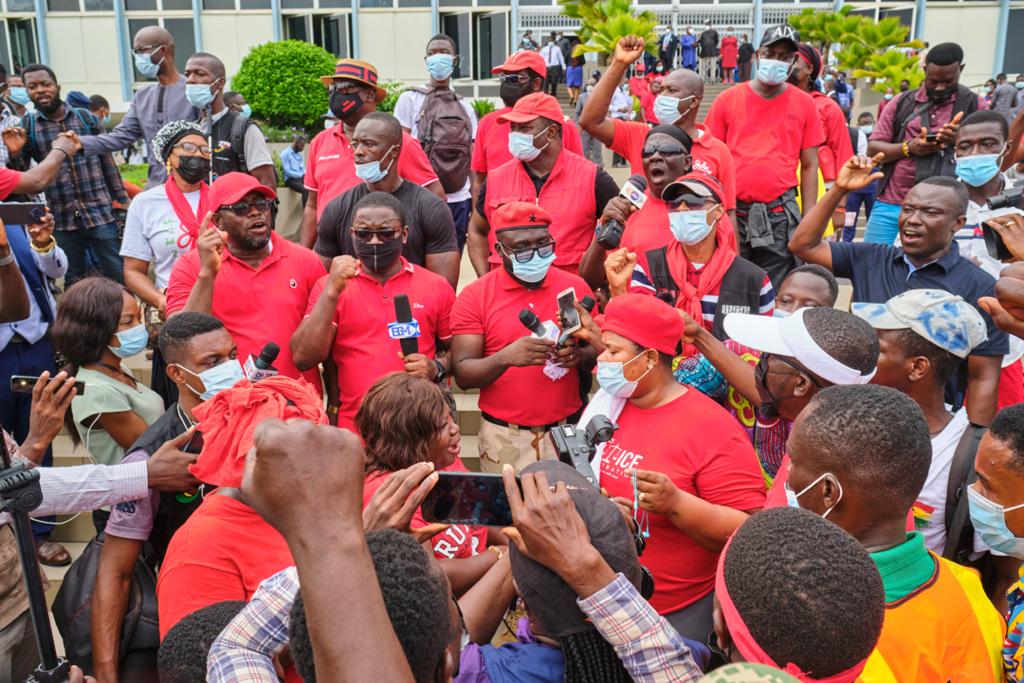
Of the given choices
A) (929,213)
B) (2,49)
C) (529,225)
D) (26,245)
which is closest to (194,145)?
(26,245)

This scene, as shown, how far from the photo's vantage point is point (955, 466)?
9.68 feet

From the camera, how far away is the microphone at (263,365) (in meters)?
3.71

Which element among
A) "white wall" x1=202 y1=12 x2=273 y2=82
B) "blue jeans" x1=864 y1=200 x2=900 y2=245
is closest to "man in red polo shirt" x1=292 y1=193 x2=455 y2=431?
"blue jeans" x1=864 y1=200 x2=900 y2=245

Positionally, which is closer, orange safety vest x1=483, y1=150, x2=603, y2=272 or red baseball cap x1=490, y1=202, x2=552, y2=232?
red baseball cap x1=490, y1=202, x2=552, y2=232

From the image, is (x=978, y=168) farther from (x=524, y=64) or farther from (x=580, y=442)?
(x=580, y=442)

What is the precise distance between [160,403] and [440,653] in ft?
9.05

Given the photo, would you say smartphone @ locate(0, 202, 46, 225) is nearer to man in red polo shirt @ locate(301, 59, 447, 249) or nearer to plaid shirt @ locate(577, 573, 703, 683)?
man in red polo shirt @ locate(301, 59, 447, 249)

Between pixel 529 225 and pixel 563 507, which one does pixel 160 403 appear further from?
pixel 563 507

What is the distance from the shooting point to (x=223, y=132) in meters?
6.24

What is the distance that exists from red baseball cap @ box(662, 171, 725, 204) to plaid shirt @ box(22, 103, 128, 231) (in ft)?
15.9

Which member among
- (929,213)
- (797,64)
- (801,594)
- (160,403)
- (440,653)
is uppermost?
(797,64)

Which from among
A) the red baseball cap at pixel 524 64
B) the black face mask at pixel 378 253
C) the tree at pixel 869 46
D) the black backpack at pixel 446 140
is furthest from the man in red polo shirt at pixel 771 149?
the tree at pixel 869 46

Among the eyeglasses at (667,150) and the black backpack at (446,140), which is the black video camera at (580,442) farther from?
the black backpack at (446,140)

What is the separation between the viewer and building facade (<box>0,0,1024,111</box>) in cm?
2914
